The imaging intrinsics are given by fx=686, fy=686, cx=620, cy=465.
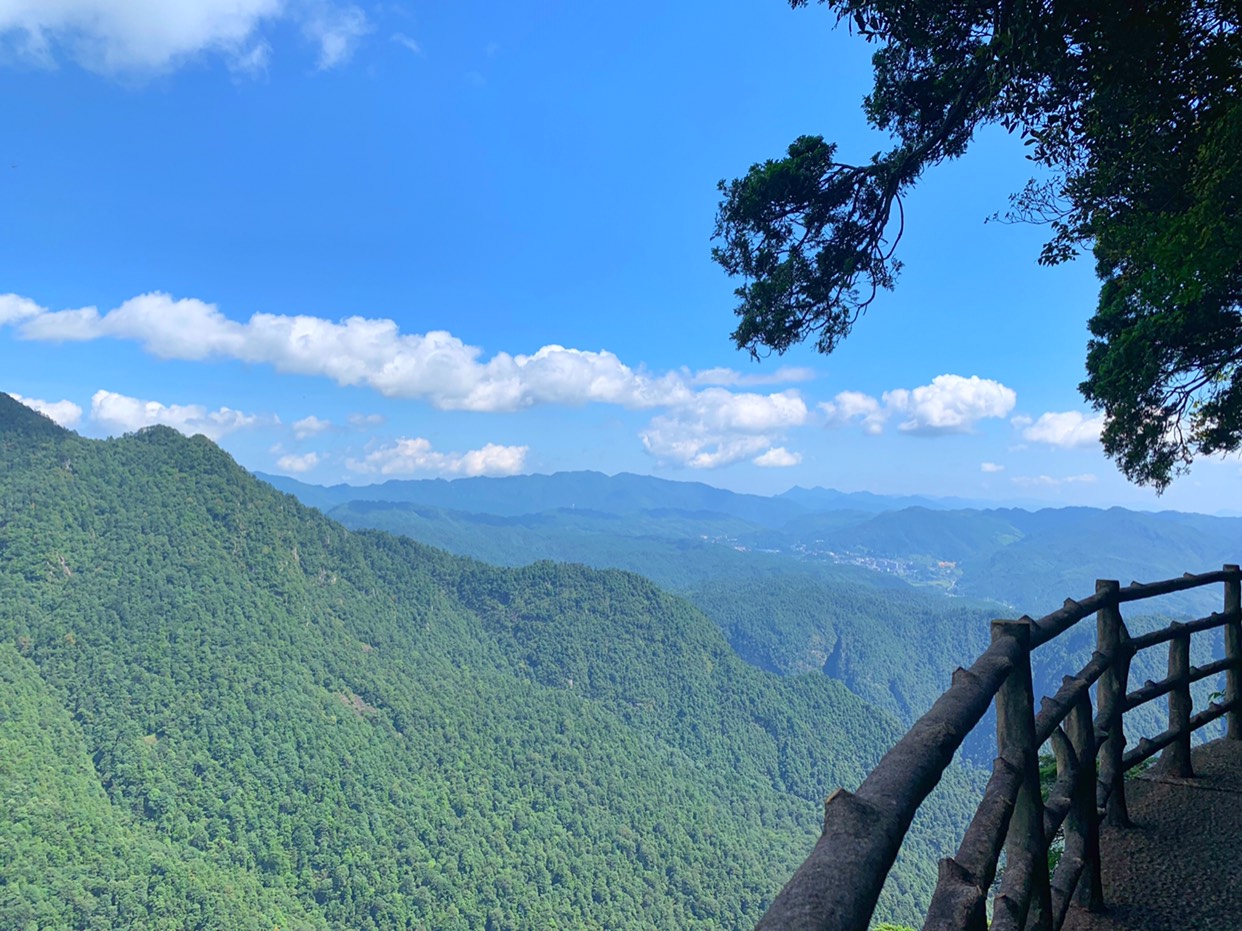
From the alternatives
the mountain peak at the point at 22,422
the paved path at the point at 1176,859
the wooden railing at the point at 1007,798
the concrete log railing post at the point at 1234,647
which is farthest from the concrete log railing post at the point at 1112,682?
the mountain peak at the point at 22,422

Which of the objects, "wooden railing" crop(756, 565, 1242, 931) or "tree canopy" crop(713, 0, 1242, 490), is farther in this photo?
"tree canopy" crop(713, 0, 1242, 490)

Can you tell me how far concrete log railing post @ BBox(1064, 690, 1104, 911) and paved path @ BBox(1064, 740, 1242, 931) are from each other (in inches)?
3.6

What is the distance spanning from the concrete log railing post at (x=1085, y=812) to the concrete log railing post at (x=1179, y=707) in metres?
1.53

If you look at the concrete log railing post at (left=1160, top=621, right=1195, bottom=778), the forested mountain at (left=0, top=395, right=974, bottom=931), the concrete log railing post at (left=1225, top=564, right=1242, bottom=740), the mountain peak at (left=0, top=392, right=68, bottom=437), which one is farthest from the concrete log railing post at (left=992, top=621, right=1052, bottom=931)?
the mountain peak at (left=0, top=392, right=68, bottom=437)

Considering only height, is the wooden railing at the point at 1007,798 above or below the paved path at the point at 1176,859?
above

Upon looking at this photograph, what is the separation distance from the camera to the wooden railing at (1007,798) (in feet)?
3.11

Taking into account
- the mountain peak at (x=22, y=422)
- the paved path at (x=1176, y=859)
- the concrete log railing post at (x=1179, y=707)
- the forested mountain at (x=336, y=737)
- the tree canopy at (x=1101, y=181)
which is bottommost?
the forested mountain at (x=336, y=737)

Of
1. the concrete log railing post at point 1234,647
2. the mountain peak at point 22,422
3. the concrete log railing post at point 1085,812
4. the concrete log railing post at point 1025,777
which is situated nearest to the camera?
the concrete log railing post at point 1025,777

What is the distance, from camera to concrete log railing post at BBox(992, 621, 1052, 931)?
1.88 metres

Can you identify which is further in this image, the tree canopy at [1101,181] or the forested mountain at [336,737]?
the forested mountain at [336,737]

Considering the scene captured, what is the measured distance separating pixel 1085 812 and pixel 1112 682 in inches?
29.7

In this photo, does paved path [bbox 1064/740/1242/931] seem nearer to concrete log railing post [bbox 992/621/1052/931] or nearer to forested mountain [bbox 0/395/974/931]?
concrete log railing post [bbox 992/621/1052/931]

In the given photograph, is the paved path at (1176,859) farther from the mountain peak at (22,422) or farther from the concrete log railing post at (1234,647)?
the mountain peak at (22,422)

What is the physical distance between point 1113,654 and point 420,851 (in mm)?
70832
